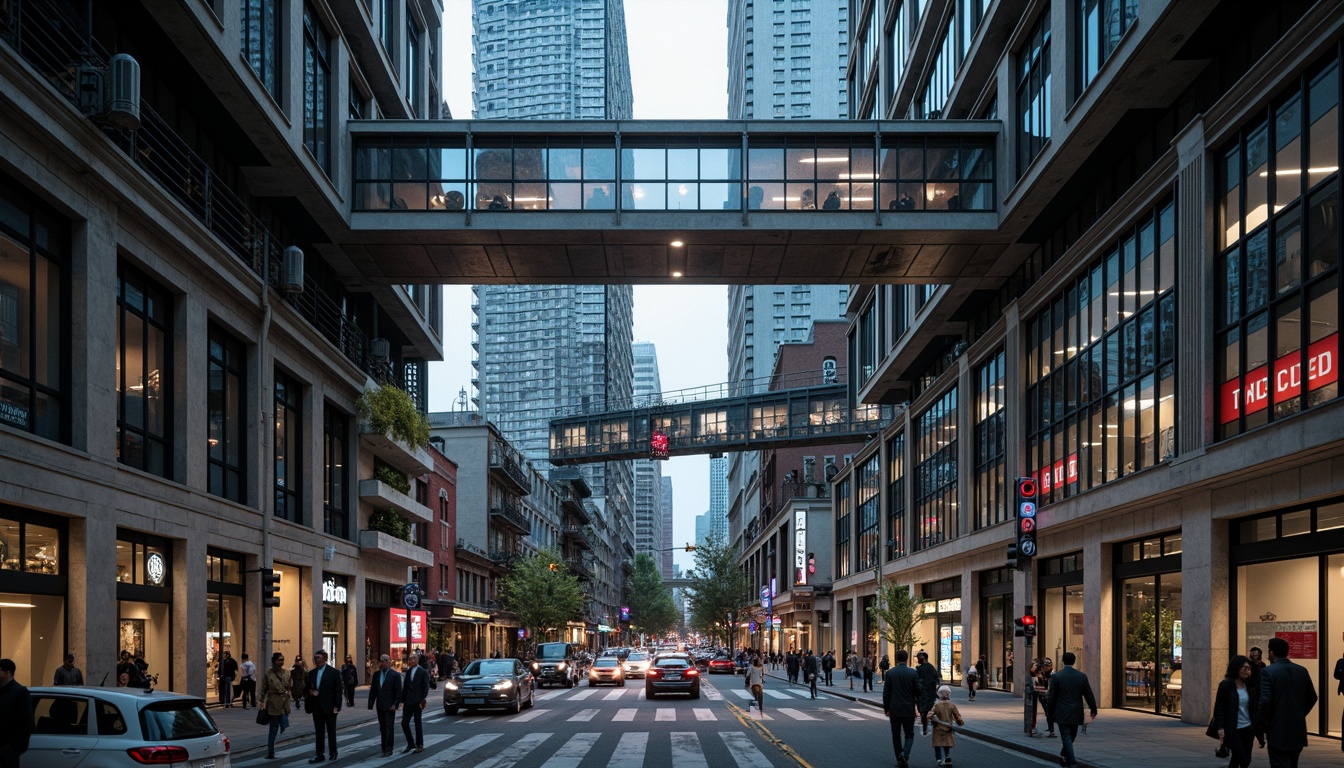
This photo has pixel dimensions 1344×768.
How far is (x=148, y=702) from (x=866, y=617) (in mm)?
56176

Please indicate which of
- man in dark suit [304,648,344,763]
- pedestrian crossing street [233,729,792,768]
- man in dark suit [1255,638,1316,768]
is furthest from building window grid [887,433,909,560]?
man in dark suit [1255,638,1316,768]

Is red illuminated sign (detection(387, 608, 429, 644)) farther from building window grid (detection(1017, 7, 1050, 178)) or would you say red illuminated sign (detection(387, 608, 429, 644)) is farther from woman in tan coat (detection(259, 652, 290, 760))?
building window grid (detection(1017, 7, 1050, 178))

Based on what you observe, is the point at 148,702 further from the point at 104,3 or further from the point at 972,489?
the point at 972,489

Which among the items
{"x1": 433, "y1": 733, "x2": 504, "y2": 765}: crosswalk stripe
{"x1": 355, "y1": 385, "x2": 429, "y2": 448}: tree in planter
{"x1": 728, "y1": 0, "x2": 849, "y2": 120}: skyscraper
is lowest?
{"x1": 433, "y1": 733, "x2": 504, "y2": 765}: crosswalk stripe

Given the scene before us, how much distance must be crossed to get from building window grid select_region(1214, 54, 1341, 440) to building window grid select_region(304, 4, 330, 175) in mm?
22232

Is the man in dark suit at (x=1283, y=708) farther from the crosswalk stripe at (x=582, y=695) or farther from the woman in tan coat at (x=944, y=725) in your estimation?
the crosswalk stripe at (x=582, y=695)

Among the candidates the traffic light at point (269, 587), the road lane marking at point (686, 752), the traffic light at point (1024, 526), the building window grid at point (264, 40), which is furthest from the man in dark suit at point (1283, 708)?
the building window grid at point (264, 40)

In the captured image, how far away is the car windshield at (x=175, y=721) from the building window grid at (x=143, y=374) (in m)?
12.2

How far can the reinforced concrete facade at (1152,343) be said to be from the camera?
19734 millimetres

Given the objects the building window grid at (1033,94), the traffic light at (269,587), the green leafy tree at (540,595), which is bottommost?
the green leafy tree at (540,595)

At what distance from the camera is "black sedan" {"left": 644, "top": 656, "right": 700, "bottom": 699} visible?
3597cm

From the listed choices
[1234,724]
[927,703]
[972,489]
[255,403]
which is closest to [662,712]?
[927,703]

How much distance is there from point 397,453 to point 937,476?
21249 millimetres

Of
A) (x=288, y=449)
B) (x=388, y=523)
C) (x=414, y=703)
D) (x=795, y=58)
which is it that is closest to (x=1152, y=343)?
(x=414, y=703)
